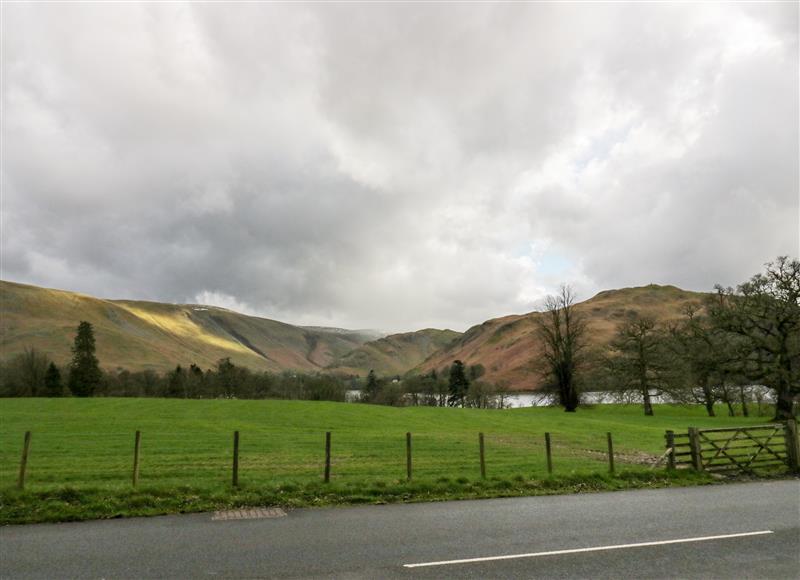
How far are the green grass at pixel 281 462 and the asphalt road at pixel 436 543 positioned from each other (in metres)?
1.50

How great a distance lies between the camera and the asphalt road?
28.1 ft

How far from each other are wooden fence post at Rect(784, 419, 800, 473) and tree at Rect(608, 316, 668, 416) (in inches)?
1842

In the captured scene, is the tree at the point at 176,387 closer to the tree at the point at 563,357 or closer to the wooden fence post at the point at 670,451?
the tree at the point at 563,357

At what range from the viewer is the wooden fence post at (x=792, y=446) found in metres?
20.2

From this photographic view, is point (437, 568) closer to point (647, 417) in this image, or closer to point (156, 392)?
point (647, 417)

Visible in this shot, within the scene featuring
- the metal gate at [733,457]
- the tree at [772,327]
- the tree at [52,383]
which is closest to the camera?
the metal gate at [733,457]

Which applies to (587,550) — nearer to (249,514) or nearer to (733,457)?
(249,514)

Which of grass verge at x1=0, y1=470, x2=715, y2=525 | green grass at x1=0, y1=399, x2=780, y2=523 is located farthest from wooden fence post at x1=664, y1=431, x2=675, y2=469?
grass verge at x1=0, y1=470, x2=715, y2=525

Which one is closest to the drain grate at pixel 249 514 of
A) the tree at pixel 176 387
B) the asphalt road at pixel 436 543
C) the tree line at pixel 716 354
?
the asphalt road at pixel 436 543

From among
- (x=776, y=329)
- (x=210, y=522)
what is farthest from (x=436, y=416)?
(x=210, y=522)

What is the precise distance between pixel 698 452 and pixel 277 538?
16.4 m

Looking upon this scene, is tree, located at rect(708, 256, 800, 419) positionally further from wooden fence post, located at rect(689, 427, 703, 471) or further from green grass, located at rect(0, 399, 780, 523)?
wooden fence post, located at rect(689, 427, 703, 471)

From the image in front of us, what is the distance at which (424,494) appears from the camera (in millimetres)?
15500

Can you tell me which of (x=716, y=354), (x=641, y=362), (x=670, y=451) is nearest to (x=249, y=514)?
(x=670, y=451)
